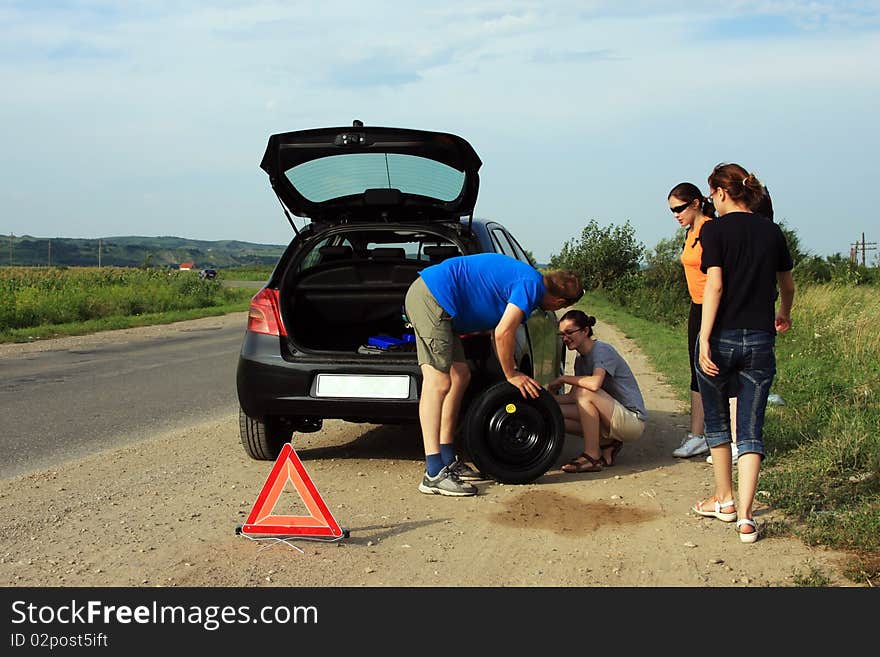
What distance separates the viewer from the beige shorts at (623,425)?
6.67m

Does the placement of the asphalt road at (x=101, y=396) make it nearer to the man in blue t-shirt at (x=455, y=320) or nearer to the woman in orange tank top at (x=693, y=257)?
the man in blue t-shirt at (x=455, y=320)

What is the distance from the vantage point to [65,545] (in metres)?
4.84

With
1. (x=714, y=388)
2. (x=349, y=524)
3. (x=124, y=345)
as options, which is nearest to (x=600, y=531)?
(x=714, y=388)

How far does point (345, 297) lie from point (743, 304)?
341 centimetres

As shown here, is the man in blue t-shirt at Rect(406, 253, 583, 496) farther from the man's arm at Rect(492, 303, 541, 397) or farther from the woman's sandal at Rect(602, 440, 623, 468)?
the woman's sandal at Rect(602, 440, 623, 468)

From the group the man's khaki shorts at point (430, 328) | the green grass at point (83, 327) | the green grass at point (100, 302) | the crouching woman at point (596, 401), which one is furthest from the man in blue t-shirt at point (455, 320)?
the green grass at point (100, 302)

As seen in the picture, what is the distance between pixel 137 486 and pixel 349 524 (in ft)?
5.39

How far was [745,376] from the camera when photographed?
5.10 meters

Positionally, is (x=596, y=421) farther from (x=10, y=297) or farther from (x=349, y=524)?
(x=10, y=297)

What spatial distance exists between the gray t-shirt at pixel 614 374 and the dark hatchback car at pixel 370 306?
13.8 inches

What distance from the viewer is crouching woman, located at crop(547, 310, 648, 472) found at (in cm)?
665

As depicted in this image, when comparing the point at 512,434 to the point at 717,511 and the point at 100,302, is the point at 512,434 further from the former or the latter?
the point at 100,302

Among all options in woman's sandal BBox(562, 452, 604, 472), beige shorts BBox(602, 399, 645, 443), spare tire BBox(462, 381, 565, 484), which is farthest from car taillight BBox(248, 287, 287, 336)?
beige shorts BBox(602, 399, 645, 443)
